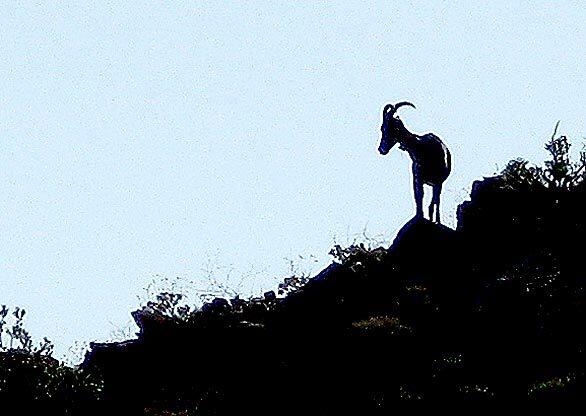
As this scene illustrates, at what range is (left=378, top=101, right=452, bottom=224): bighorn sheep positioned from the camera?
2216 cm

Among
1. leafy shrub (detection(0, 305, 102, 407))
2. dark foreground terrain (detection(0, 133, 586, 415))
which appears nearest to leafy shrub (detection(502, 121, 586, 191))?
dark foreground terrain (detection(0, 133, 586, 415))

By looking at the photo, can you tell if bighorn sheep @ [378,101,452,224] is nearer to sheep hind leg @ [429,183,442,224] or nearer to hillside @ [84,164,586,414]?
sheep hind leg @ [429,183,442,224]

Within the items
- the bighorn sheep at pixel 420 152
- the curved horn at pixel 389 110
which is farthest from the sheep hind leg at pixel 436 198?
the curved horn at pixel 389 110

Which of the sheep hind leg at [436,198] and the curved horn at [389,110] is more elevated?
the curved horn at [389,110]

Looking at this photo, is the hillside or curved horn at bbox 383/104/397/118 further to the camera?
curved horn at bbox 383/104/397/118

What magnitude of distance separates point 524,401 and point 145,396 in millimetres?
6971

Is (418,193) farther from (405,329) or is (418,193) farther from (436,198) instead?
(405,329)

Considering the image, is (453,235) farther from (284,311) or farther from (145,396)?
(145,396)

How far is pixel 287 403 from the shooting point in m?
19.9

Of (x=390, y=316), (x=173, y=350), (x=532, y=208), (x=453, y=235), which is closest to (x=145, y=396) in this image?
(x=173, y=350)

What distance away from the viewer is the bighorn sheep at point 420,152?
72.7ft

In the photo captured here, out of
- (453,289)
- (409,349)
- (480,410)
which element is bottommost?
(480,410)

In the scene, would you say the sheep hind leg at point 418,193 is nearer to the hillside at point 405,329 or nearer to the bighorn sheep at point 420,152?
the bighorn sheep at point 420,152

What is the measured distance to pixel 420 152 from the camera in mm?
Answer: 22188
